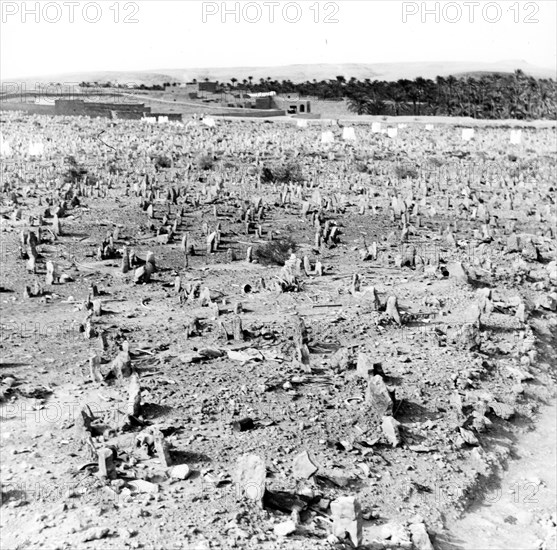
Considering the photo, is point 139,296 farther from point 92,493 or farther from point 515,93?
point 515,93

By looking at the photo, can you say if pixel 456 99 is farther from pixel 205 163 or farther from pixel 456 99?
pixel 205 163

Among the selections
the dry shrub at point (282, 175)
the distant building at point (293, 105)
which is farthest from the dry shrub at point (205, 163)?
the distant building at point (293, 105)

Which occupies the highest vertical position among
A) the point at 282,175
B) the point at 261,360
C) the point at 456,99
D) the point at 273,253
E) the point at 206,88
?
the point at 206,88

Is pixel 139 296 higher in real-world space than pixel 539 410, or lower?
higher

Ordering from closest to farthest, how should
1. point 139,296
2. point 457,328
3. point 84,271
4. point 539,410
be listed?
point 539,410 < point 457,328 < point 139,296 < point 84,271

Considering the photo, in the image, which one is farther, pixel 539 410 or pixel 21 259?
pixel 21 259

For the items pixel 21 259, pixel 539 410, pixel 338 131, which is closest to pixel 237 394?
pixel 539 410

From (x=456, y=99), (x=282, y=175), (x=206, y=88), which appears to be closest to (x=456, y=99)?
(x=456, y=99)

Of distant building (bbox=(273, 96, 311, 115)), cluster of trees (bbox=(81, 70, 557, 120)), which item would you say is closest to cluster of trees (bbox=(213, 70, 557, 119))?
cluster of trees (bbox=(81, 70, 557, 120))

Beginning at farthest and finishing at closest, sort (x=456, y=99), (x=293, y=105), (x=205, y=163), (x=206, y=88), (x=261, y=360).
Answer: (x=206, y=88) → (x=456, y=99) → (x=293, y=105) → (x=205, y=163) → (x=261, y=360)
